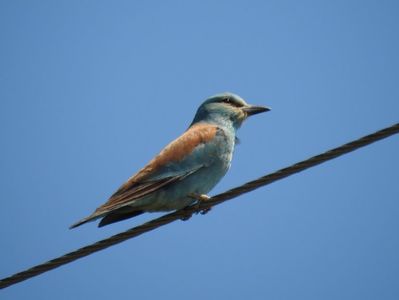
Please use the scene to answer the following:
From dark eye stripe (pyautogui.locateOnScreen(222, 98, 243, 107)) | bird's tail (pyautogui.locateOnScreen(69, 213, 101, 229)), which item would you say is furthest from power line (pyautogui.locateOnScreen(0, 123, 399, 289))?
dark eye stripe (pyautogui.locateOnScreen(222, 98, 243, 107))

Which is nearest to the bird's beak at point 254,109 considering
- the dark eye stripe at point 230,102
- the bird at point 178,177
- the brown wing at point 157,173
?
the dark eye stripe at point 230,102

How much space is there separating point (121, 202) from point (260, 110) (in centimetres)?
248

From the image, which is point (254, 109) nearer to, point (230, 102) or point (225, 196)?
point (230, 102)

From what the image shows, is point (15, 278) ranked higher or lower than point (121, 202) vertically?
lower

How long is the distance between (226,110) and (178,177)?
58.8 inches

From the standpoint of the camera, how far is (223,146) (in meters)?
6.22

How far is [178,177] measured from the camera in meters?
5.75

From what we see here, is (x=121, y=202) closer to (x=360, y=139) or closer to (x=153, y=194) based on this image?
(x=153, y=194)

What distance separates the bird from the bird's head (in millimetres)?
353

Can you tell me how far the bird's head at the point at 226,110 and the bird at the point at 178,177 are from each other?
35cm

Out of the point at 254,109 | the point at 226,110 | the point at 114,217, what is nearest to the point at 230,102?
the point at 226,110

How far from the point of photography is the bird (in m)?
5.54

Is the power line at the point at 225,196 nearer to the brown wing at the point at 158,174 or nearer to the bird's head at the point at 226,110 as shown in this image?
the brown wing at the point at 158,174

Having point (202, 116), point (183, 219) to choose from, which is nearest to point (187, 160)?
point (183, 219)
